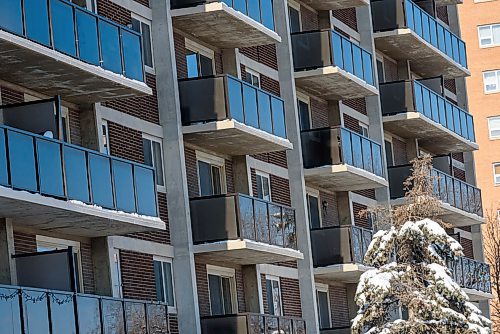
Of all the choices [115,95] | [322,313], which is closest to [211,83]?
[115,95]

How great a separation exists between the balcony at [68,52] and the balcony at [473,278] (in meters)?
23.3

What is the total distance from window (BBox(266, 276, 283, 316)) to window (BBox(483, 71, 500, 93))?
4869 centimetres

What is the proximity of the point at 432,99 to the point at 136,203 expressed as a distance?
2441 centimetres

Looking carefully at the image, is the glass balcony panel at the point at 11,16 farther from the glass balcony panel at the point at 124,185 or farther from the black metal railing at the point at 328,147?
the black metal railing at the point at 328,147

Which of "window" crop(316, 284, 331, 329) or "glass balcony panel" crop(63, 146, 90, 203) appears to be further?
"window" crop(316, 284, 331, 329)

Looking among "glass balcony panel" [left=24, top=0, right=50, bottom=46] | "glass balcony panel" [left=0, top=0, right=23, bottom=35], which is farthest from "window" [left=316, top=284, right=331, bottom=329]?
"glass balcony panel" [left=0, top=0, right=23, bottom=35]

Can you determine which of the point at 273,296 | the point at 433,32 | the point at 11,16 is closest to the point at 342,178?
the point at 273,296

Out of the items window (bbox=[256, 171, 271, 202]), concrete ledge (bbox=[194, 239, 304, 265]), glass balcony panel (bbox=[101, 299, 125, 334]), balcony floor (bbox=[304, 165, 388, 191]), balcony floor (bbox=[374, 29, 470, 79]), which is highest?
balcony floor (bbox=[374, 29, 470, 79])

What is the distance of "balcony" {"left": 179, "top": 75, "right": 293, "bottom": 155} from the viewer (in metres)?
36.6

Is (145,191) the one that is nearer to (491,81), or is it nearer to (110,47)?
(110,47)

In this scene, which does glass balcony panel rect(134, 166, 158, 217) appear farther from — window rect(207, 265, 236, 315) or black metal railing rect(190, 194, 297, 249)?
window rect(207, 265, 236, 315)

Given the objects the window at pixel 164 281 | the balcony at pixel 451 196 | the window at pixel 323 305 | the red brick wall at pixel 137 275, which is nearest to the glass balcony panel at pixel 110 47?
the red brick wall at pixel 137 275

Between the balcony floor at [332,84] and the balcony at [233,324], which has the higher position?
the balcony floor at [332,84]

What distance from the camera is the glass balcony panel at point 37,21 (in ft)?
90.9
